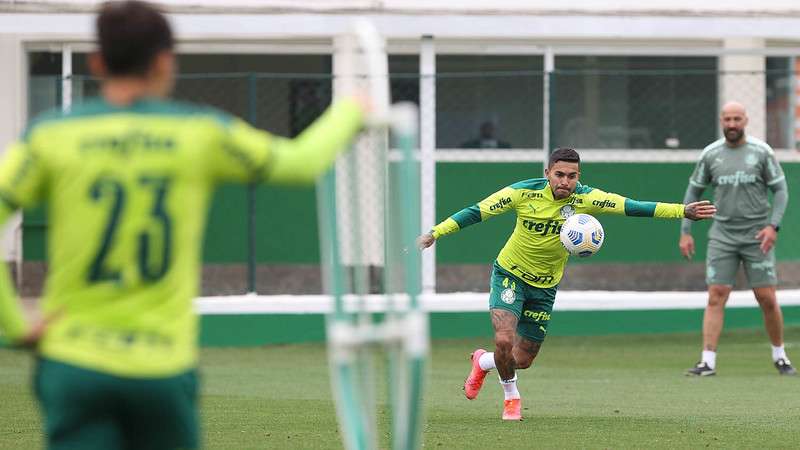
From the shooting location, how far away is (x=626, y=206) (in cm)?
980

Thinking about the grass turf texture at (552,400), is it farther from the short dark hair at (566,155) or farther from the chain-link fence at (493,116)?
the short dark hair at (566,155)

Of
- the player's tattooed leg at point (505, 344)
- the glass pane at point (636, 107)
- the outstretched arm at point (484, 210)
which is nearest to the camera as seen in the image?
the player's tattooed leg at point (505, 344)

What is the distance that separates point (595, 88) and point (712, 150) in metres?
4.88

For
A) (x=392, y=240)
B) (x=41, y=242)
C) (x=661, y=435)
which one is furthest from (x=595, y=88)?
(x=392, y=240)

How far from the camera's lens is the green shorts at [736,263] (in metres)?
Result: 12.8

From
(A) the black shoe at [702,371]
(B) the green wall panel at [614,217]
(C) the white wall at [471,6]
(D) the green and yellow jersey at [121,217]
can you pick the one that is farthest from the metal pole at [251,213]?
(D) the green and yellow jersey at [121,217]

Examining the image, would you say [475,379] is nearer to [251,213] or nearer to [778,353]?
[778,353]

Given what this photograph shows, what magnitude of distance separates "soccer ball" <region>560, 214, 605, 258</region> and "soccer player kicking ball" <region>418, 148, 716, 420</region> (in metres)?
0.22

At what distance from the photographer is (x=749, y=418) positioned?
30.8 ft

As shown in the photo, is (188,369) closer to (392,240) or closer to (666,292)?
(392,240)

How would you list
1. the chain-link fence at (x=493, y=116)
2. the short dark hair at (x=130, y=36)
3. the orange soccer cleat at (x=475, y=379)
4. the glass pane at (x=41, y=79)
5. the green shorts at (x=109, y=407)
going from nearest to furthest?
the green shorts at (x=109, y=407) < the short dark hair at (x=130, y=36) < the orange soccer cleat at (x=475, y=379) < the chain-link fence at (x=493, y=116) < the glass pane at (x=41, y=79)

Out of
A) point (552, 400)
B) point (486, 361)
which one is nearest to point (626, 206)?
point (486, 361)

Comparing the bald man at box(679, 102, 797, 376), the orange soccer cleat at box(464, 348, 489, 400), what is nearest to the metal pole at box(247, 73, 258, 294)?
the bald man at box(679, 102, 797, 376)

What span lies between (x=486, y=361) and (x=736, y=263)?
12.0ft
